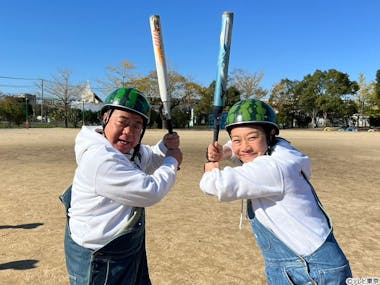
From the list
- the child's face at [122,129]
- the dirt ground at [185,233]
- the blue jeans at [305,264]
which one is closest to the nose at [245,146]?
the blue jeans at [305,264]

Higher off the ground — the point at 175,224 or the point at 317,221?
the point at 317,221

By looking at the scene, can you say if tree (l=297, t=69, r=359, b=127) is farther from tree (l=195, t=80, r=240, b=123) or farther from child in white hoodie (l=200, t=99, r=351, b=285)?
child in white hoodie (l=200, t=99, r=351, b=285)

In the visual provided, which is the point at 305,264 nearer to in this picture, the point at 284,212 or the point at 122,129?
the point at 284,212

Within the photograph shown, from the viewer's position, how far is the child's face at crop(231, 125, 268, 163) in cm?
239

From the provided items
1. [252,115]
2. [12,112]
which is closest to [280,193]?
[252,115]

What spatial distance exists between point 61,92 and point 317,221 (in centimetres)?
5744

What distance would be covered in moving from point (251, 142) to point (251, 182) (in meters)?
0.36

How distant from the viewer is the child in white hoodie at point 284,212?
213 centimetres

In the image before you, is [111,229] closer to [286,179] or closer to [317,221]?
[286,179]

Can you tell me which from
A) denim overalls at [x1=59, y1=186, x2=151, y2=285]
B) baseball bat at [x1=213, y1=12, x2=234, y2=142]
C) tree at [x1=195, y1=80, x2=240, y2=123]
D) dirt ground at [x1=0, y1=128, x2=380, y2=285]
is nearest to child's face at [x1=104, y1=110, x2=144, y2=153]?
denim overalls at [x1=59, y1=186, x2=151, y2=285]

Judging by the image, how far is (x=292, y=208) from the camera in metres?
2.18

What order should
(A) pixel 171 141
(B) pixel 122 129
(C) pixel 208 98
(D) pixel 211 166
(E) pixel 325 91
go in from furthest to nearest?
(E) pixel 325 91 → (C) pixel 208 98 → (A) pixel 171 141 → (D) pixel 211 166 → (B) pixel 122 129

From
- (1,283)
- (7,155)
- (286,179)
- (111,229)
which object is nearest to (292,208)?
(286,179)

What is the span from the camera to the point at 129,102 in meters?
2.30
